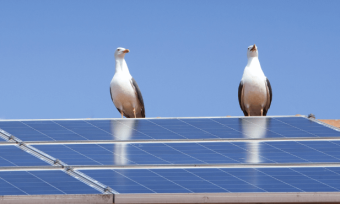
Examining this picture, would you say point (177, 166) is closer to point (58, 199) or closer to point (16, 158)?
point (58, 199)

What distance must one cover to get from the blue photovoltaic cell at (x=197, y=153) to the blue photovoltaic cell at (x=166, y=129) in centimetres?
56

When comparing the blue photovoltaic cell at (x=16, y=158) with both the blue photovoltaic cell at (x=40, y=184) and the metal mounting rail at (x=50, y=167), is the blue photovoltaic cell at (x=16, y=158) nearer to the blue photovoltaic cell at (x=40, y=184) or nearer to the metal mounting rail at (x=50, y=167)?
the metal mounting rail at (x=50, y=167)

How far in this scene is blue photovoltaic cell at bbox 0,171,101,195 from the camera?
10.5m

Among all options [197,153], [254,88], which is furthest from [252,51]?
[197,153]

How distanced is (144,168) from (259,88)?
25.7 feet

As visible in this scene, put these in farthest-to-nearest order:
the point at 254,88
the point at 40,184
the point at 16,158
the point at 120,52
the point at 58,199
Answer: the point at 120,52
the point at 254,88
the point at 16,158
the point at 40,184
the point at 58,199

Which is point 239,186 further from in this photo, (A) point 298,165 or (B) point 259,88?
(B) point 259,88

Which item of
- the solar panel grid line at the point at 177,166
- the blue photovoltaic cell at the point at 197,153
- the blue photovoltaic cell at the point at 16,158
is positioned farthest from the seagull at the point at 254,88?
the blue photovoltaic cell at the point at 16,158

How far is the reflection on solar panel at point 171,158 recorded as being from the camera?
10672mm

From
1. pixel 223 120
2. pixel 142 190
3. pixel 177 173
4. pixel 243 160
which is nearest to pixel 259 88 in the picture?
pixel 223 120

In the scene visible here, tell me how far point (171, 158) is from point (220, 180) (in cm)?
167

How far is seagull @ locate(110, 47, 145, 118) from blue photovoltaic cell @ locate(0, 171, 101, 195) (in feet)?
26.5

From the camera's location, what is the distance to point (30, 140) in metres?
14.0

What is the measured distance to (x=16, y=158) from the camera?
41.4 ft
